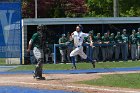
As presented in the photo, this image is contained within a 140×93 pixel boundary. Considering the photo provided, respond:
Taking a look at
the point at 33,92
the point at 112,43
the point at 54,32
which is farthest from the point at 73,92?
the point at 54,32

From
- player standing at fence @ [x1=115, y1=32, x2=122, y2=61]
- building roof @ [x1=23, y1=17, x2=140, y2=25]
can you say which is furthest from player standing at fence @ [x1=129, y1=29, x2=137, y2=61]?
building roof @ [x1=23, y1=17, x2=140, y2=25]

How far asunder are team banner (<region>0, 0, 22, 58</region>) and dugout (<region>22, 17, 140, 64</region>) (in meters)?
0.63

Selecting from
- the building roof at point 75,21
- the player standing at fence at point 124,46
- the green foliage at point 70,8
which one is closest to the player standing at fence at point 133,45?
the player standing at fence at point 124,46

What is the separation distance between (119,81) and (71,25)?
13783 mm

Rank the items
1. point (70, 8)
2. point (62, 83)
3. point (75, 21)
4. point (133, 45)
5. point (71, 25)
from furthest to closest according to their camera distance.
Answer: point (70, 8) < point (71, 25) < point (75, 21) < point (133, 45) < point (62, 83)

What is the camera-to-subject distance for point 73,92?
44.5ft

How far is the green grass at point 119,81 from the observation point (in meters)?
14.6

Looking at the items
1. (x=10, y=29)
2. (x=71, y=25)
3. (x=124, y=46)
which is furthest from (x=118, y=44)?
(x=10, y=29)

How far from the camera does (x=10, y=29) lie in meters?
26.9

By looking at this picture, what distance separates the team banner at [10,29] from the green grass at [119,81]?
1100 centimetres

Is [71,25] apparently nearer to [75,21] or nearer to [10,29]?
[75,21]

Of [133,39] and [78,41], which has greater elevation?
[133,39]

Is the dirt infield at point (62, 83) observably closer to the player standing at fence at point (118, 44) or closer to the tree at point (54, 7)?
the player standing at fence at point (118, 44)

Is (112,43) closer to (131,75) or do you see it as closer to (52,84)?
(131,75)
